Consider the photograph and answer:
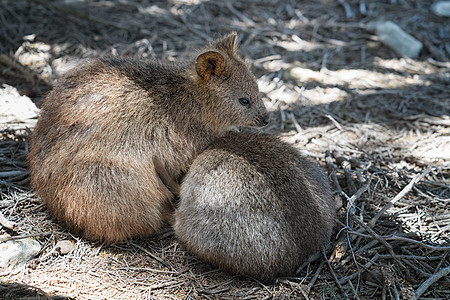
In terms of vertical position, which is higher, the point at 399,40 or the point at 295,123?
the point at 399,40

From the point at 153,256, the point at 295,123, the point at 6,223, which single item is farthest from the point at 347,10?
the point at 6,223

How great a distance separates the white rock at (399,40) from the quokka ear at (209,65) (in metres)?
4.73

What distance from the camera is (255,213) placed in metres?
3.49

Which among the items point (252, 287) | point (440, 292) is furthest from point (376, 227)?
point (252, 287)

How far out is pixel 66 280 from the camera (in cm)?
338

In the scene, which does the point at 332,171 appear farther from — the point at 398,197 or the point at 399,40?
the point at 399,40

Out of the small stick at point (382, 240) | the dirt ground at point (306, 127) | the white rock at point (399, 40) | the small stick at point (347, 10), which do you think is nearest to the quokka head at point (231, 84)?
the dirt ground at point (306, 127)

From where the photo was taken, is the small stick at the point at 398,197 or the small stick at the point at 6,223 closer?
the small stick at the point at 6,223

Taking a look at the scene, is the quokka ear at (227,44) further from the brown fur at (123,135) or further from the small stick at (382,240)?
the small stick at (382,240)

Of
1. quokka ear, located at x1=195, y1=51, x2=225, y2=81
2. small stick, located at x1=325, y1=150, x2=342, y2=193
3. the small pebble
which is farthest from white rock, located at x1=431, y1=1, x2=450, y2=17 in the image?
the small pebble

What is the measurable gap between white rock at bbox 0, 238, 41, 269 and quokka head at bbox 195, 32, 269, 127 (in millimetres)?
2235

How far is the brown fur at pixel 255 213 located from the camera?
3449 millimetres

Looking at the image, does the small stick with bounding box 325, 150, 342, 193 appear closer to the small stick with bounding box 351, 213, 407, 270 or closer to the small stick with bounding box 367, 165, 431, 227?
the small stick with bounding box 367, 165, 431, 227

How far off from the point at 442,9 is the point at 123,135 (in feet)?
25.4
